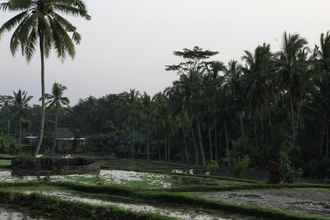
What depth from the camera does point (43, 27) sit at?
81.3 ft

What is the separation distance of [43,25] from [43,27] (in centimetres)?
12

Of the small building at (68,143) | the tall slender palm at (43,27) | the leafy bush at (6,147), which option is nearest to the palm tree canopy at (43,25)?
the tall slender palm at (43,27)

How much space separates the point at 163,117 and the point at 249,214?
156 feet

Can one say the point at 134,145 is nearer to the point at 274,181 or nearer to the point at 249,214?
the point at 274,181

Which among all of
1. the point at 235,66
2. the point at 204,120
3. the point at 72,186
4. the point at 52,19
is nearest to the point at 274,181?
the point at 72,186

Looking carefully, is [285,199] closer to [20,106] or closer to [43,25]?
[43,25]

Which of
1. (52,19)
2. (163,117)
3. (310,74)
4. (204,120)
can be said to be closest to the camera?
(52,19)

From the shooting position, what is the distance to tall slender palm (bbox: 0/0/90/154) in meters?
24.4

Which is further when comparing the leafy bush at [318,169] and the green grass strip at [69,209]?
the leafy bush at [318,169]

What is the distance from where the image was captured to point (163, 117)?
59625 millimetres

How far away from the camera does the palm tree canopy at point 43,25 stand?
80.1ft

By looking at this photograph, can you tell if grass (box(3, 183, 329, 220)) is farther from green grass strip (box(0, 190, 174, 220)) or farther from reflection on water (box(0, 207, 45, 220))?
reflection on water (box(0, 207, 45, 220))

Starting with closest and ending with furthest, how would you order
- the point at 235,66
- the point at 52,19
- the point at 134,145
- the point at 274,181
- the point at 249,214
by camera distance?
1. the point at 249,214
2. the point at 274,181
3. the point at 52,19
4. the point at 235,66
5. the point at 134,145

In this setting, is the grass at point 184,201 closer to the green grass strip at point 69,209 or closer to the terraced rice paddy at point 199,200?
the terraced rice paddy at point 199,200
